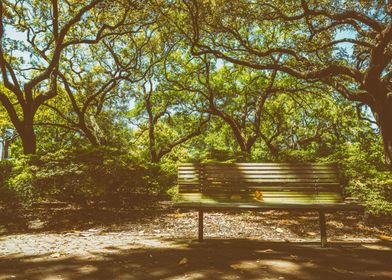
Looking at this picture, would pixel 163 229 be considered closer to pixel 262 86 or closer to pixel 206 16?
pixel 206 16

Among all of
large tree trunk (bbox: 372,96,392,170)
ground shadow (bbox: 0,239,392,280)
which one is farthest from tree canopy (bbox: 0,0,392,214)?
ground shadow (bbox: 0,239,392,280)

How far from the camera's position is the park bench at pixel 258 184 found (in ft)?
16.6

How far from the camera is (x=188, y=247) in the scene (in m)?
4.62

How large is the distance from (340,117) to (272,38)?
682 centimetres

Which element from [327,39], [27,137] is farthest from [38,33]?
[327,39]

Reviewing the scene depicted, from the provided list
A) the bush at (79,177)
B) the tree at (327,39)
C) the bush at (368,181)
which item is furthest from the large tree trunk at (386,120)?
the bush at (79,177)

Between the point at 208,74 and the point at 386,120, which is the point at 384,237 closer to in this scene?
the point at 386,120

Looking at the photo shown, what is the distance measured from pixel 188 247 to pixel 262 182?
163 centimetres

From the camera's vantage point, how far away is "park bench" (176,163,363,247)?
5066mm

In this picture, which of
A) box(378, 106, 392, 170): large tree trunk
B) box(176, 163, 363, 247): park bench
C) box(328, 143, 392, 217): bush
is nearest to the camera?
box(176, 163, 363, 247): park bench

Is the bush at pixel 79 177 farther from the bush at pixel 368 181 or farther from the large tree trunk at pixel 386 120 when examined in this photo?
the large tree trunk at pixel 386 120

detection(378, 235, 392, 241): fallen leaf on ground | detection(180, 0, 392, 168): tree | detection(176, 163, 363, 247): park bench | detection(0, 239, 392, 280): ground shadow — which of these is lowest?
detection(378, 235, 392, 241): fallen leaf on ground

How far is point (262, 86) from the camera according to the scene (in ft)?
61.6

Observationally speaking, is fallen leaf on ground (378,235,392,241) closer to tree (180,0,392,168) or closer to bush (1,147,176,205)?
tree (180,0,392,168)
